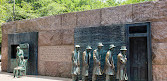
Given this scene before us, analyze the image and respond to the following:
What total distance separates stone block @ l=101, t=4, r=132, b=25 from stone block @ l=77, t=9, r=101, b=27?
280 millimetres

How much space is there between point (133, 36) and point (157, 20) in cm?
104

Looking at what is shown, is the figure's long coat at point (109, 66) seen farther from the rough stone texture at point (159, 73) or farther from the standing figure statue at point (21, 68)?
the standing figure statue at point (21, 68)

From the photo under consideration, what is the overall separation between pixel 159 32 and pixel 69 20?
4251 mm

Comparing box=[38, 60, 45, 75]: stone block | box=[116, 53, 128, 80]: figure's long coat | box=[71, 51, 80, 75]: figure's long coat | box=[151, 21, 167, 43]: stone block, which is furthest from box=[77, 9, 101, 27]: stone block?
box=[38, 60, 45, 75]: stone block

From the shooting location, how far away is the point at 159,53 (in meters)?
6.73

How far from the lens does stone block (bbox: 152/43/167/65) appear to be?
6672 mm

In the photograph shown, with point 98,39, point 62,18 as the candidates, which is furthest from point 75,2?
point 98,39

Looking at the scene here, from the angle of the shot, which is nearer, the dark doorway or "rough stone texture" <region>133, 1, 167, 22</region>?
"rough stone texture" <region>133, 1, 167, 22</region>

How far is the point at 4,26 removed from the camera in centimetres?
1212

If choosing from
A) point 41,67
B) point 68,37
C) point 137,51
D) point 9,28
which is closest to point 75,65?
point 68,37

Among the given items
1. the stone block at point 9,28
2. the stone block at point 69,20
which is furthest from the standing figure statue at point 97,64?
the stone block at point 9,28

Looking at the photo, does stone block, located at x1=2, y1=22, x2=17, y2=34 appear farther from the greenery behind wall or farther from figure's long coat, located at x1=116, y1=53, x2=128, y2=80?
figure's long coat, located at x1=116, y1=53, x2=128, y2=80

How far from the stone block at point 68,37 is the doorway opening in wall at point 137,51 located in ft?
9.17

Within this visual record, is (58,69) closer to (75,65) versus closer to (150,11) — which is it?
(75,65)
